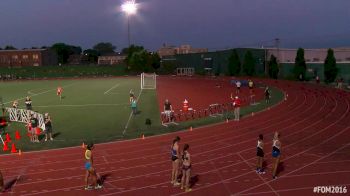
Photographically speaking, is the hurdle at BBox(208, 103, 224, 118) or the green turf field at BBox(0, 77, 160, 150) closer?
the green turf field at BBox(0, 77, 160, 150)

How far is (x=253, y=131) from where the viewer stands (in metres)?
24.2

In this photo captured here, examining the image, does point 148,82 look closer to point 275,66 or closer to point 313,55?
point 275,66

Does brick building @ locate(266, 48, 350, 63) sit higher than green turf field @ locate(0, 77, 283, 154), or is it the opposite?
brick building @ locate(266, 48, 350, 63)

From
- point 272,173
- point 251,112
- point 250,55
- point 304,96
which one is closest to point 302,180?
point 272,173

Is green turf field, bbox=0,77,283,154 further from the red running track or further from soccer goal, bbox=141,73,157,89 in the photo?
soccer goal, bbox=141,73,157,89

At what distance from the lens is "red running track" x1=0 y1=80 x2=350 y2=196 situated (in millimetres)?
14359

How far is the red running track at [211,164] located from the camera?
14359 mm

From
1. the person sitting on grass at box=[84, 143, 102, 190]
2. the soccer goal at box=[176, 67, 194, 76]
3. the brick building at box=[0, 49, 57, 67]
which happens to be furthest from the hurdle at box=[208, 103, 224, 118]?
the brick building at box=[0, 49, 57, 67]

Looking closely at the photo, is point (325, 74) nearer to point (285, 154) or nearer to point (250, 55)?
point (250, 55)

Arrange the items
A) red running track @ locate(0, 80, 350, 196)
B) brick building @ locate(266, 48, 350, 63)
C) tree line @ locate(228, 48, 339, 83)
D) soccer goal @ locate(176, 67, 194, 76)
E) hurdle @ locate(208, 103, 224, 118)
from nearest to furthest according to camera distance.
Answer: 1. red running track @ locate(0, 80, 350, 196)
2. hurdle @ locate(208, 103, 224, 118)
3. tree line @ locate(228, 48, 339, 83)
4. brick building @ locate(266, 48, 350, 63)
5. soccer goal @ locate(176, 67, 194, 76)

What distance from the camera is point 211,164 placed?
17.3 metres

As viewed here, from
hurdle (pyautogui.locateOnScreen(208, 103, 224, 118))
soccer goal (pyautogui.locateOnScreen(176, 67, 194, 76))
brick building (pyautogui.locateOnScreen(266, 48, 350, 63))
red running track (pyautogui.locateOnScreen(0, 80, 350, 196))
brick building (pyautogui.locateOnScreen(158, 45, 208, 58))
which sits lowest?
red running track (pyautogui.locateOnScreen(0, 80, 350, 196))

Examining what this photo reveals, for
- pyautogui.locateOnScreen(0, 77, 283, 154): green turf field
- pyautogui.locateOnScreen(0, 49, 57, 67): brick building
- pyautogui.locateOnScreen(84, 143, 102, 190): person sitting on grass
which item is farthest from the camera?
pyautogui.locateOnScreen(0, 49, 57, 67): brick building

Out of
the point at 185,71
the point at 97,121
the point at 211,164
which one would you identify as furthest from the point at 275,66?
the point at 211,164
